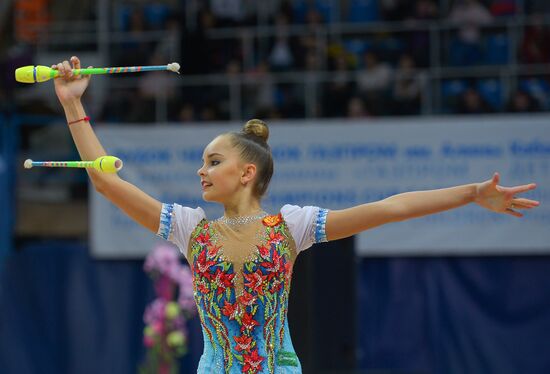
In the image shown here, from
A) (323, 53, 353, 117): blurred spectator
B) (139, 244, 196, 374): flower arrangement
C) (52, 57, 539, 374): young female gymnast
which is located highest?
(323, 53, 353, 117): blurred spectator

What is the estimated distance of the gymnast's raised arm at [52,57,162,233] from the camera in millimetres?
3410

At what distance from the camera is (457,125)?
28.1ft

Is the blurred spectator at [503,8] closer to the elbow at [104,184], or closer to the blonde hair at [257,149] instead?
the blonde hair at [257,149]

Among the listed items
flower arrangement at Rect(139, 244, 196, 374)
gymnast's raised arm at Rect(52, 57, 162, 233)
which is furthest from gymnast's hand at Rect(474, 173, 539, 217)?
flower arrangement at Rect(139, 244, 196, 374)

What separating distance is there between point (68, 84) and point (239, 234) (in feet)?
2.38

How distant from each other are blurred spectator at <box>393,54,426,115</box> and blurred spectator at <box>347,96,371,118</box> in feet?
0.95

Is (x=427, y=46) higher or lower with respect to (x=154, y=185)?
higher

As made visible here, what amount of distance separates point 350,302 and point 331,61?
4.59 meters

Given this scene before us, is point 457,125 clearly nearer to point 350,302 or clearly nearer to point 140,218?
point 350,302

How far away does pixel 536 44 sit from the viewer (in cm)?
973

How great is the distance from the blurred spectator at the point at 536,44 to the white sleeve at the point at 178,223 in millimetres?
6769

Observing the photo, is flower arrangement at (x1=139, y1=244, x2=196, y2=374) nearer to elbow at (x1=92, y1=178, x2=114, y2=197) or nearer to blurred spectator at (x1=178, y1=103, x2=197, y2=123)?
blurred spectator at (x1=178, y1=103, x2=197, y2=123)

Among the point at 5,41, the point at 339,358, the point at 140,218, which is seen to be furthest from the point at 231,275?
the point at 5,41

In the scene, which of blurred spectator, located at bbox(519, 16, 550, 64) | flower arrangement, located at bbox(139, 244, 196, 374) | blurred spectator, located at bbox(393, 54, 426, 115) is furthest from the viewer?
blurred spectator, located at bbox(519, 16, 550, 64)
